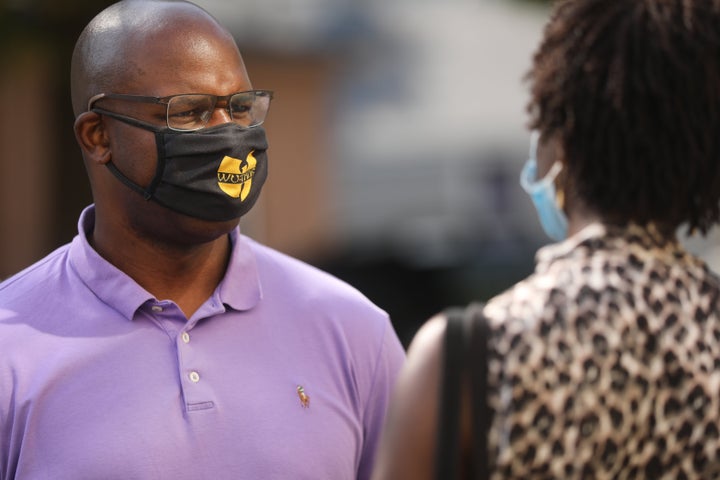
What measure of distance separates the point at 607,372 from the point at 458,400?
10.9 inches

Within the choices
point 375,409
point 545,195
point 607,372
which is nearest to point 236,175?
point 375,409

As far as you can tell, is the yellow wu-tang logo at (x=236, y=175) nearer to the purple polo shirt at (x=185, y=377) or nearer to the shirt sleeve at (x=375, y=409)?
the purple polo shirt at (x=185, y=377)

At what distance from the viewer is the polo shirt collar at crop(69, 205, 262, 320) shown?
3.25m

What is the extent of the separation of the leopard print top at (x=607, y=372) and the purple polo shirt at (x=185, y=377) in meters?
0.93

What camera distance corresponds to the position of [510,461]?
2.34m

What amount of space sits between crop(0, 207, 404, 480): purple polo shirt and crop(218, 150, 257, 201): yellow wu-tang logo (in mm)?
212

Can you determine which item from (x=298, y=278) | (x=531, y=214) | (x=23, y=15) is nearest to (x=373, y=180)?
(x=531, y=214)

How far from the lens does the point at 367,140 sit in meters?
23.8

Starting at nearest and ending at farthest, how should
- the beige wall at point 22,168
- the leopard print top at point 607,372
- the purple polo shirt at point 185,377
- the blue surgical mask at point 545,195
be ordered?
the leopard print top at point 607,372, the blue surgical mask at point 545,195, the purple polo shirt at point 185,377, the beige wall at point 22,168

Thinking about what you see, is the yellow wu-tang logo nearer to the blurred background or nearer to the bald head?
the bald head

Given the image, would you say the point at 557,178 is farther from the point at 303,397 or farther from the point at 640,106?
the point at 303,397

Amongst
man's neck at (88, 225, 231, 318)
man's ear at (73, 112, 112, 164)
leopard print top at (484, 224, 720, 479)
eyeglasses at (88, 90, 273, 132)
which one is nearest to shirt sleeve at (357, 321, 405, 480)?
man's neck at (88, 225, 231, 318)

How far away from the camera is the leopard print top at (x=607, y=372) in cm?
234

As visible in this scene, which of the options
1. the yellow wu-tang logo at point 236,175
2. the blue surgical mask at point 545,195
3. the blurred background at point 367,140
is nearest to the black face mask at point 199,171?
the yellow wu-tang logo at point 236,175
